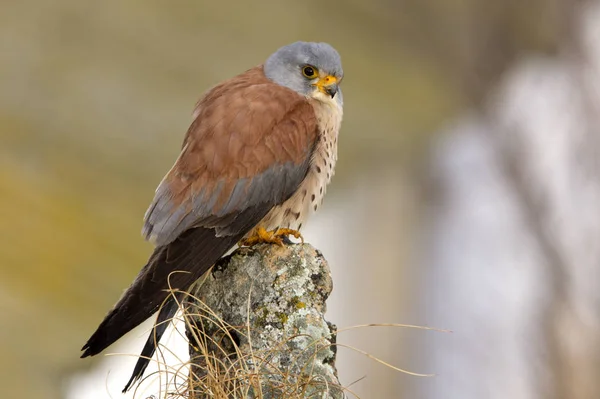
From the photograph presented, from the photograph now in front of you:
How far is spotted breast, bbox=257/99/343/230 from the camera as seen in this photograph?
8.91 ft

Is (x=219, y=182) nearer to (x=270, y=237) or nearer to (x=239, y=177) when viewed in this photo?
(x=239, y=177)

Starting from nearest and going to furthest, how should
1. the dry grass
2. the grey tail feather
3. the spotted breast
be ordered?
1. the dry grass
2. the grey tail feather
3. the spotted breast

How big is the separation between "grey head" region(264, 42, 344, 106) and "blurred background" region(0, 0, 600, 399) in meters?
3.14

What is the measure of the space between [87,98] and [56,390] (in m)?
4.22

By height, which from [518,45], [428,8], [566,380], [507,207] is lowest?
[566,380]

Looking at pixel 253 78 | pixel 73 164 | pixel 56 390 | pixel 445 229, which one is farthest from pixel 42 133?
pixel 253 78

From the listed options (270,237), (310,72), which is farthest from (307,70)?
(270,237)

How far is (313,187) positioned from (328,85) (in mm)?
329

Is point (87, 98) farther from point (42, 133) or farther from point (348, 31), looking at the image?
point (348, 31)

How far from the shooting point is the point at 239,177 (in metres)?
2.55

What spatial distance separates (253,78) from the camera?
2803mm

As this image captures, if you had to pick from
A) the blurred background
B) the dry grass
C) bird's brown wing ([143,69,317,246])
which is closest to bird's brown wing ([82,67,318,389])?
bird's brown wing ([143,69,317,246])

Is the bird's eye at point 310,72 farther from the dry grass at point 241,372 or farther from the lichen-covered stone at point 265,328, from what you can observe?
the dry grass at point 241,372

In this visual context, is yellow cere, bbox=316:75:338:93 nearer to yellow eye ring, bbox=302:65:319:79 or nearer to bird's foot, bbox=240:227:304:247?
yellow eye ring, bbox=302:65:319:79
